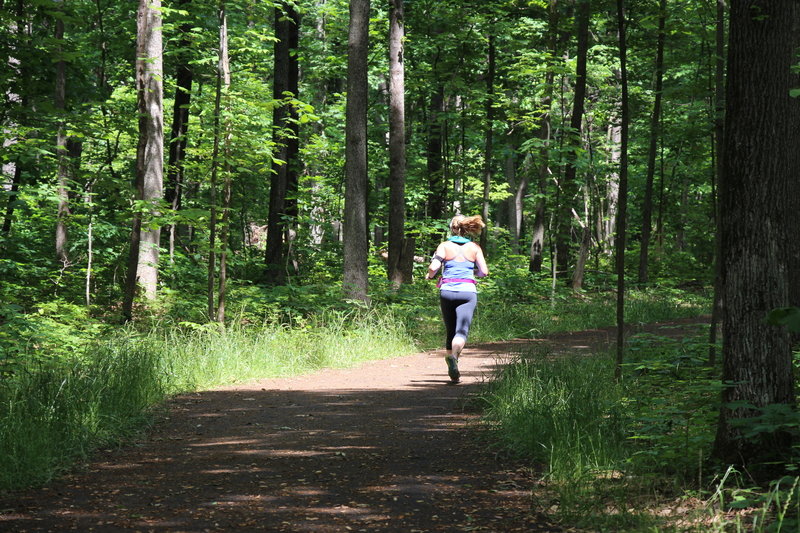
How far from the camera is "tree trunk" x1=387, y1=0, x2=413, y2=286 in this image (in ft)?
58.1

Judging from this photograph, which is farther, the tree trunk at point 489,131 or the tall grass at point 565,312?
the tree trunk at point 489,131

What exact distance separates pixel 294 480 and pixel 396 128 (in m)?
13.8

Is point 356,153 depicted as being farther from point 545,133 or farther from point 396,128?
point 545,133

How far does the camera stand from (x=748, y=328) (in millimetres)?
4215

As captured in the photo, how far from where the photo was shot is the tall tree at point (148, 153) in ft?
40.4

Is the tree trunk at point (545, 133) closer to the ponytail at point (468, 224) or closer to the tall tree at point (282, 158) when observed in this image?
Result: the tall tree at point (282, 158)

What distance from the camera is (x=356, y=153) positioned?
14500 millimetres

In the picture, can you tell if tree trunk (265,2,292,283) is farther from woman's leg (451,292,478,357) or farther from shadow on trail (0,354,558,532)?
shadow on trail (0,354,558,532)

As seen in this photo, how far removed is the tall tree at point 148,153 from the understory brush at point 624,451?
741cm

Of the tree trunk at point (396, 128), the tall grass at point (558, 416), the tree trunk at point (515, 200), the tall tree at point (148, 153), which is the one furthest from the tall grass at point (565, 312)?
the tree trunk at point (515, 200)

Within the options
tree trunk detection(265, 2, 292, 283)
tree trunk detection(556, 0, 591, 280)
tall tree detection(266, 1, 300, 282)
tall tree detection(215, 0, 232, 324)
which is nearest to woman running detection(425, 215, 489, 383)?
tall tree detection(215, 0, 232, 324)

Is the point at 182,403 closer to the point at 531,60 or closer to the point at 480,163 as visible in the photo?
the point at 531,60

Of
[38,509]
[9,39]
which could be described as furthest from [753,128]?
[9,39]

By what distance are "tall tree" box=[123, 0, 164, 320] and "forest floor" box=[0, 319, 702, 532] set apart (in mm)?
5248
